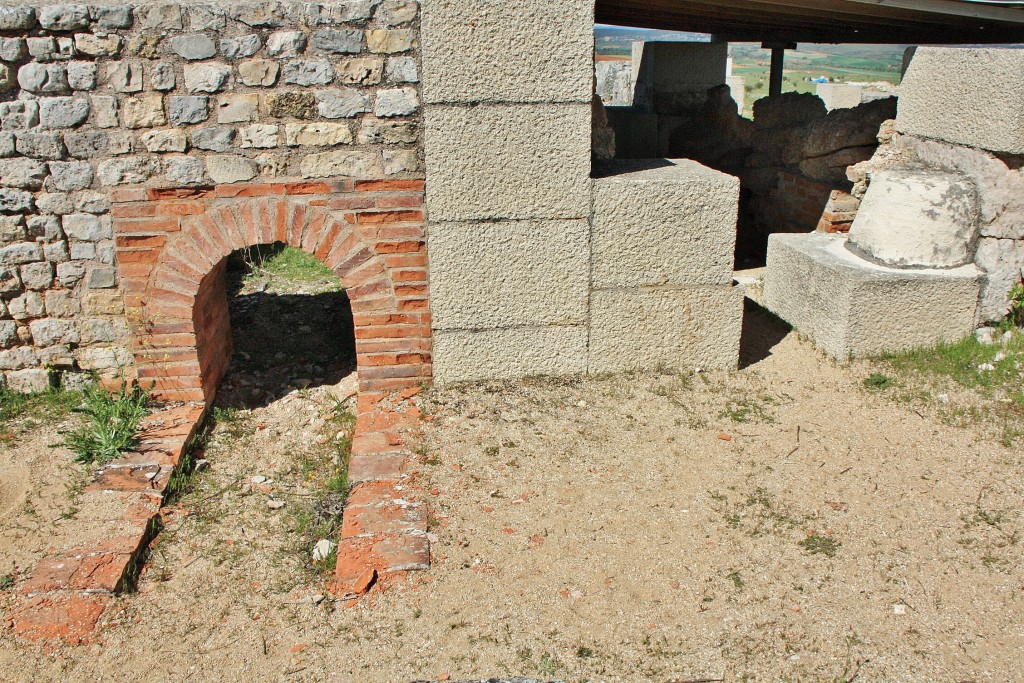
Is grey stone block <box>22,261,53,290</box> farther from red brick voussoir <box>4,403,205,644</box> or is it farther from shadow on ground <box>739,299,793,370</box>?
shadow on ground <box>739,299,793,370</box>

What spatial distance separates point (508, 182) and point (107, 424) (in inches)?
99.7

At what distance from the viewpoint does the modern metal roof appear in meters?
5.59

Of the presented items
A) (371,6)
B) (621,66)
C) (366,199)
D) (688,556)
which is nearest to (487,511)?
(688,556)

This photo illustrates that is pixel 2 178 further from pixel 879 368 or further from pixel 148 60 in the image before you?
pixel 879 368

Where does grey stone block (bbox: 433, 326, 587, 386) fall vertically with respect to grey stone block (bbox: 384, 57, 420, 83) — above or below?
below

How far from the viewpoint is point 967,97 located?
5473 millimetres

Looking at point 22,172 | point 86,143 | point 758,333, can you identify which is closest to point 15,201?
point 22,172

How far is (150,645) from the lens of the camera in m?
3.38

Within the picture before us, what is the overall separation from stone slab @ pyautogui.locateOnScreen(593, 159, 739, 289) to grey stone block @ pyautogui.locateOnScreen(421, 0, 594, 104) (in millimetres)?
622

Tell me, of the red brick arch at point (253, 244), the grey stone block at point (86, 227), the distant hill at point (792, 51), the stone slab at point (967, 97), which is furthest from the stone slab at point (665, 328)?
the distant hill at point (792, 51)

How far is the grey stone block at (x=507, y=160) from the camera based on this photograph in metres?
4.64

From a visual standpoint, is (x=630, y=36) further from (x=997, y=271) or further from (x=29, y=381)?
(x=29, y=381)

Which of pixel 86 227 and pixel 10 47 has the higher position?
pixel 10 47

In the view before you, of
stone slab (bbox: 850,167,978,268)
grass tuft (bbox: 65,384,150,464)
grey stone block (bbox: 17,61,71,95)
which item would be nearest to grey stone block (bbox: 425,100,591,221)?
grey stone block (bbox: 17,61,71,95)
